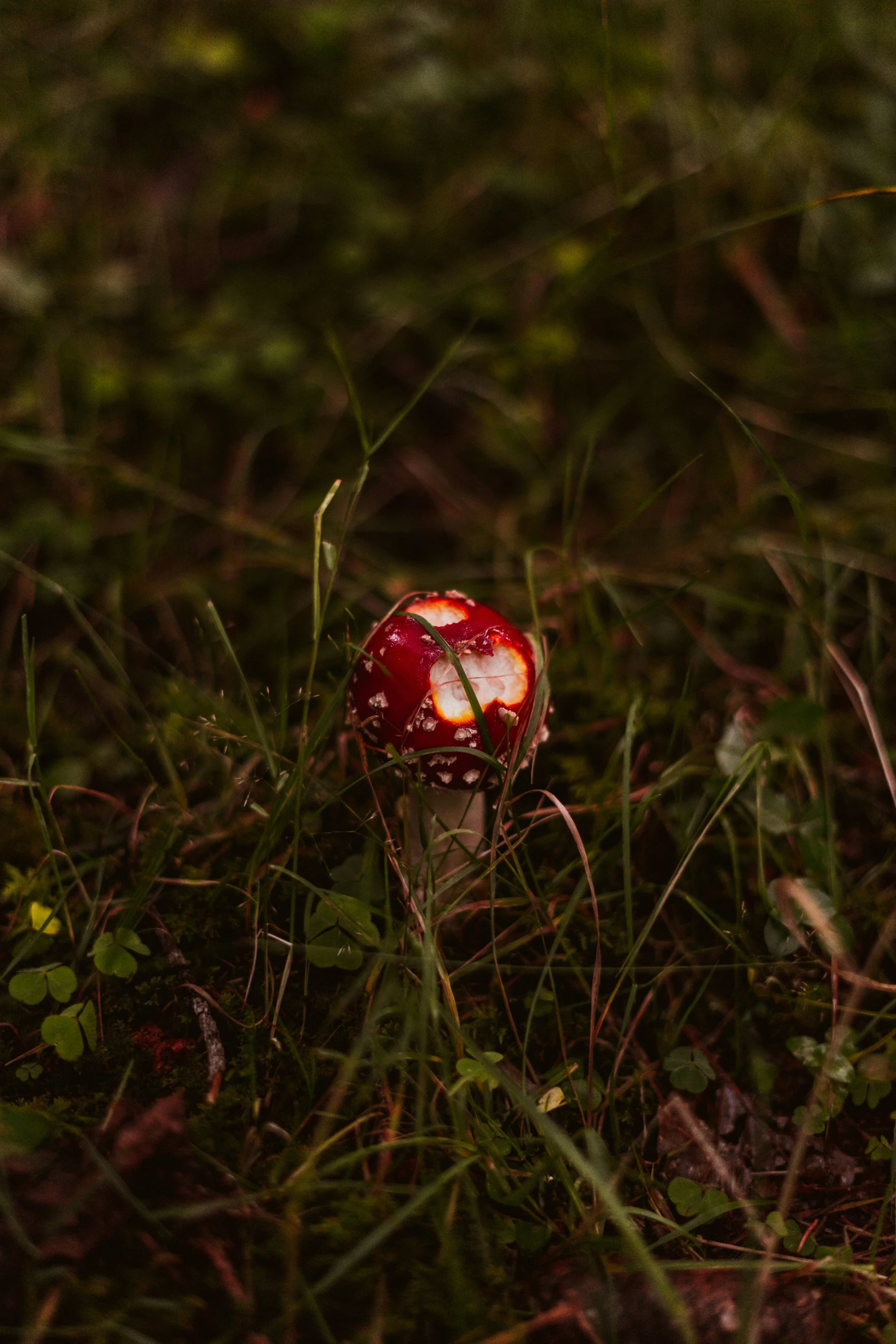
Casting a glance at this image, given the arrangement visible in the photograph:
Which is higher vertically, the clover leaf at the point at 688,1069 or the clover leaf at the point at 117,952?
the clover leaf at the point at 117,952

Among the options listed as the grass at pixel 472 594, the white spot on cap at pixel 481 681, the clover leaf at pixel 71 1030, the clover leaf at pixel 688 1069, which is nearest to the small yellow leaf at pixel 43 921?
the grass at pixel 472 594

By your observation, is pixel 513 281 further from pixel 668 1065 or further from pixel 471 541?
pixel 668 1065

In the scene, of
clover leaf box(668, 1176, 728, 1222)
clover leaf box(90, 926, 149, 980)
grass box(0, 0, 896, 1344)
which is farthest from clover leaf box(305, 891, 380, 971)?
clover leaf box(668, 1176, 728, 1222)

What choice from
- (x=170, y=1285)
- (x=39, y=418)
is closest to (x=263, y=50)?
(x=39, y=418)

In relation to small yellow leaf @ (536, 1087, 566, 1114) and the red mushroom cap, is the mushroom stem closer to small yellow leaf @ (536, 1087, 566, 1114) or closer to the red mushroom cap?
the red mushroom cap

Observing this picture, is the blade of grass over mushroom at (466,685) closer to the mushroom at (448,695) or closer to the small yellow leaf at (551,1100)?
the mushroom at (448,695)

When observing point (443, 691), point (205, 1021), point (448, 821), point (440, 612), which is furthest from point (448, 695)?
point (205, 1021)
